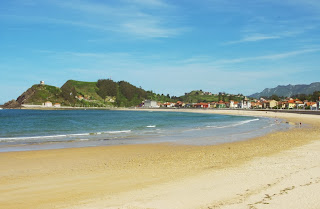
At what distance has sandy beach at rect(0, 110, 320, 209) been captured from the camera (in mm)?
7645

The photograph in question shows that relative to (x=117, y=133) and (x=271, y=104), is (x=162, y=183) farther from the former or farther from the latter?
(x=271, y=104)

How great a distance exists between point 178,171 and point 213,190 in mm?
3366

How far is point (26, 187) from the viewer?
31.4 ft

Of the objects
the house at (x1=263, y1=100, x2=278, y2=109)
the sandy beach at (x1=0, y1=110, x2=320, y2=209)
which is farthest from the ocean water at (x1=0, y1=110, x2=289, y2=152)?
the house at (x1=263, y1=100, x2=278, y2=109)

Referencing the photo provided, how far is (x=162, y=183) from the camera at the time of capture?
32.2 feet

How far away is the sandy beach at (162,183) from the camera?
7.64 m

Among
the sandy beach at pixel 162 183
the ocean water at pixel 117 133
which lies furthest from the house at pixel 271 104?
the sandy beach at pixel 162 183

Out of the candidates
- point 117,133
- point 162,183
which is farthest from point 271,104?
point 162,183

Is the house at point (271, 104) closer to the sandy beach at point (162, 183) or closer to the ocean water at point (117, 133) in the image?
the ocean water at point (117, 133)

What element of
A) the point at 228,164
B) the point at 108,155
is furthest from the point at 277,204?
the point at 108,155

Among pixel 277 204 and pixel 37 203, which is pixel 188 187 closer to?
pixel 277 204

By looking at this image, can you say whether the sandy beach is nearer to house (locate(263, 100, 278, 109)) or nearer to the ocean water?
the ocean water

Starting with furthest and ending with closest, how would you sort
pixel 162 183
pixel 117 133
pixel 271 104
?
pixel 271 104 → pixel 117 133 → pixel 162 183

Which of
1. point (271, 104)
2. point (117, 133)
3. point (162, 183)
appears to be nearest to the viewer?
point (162, 183)
